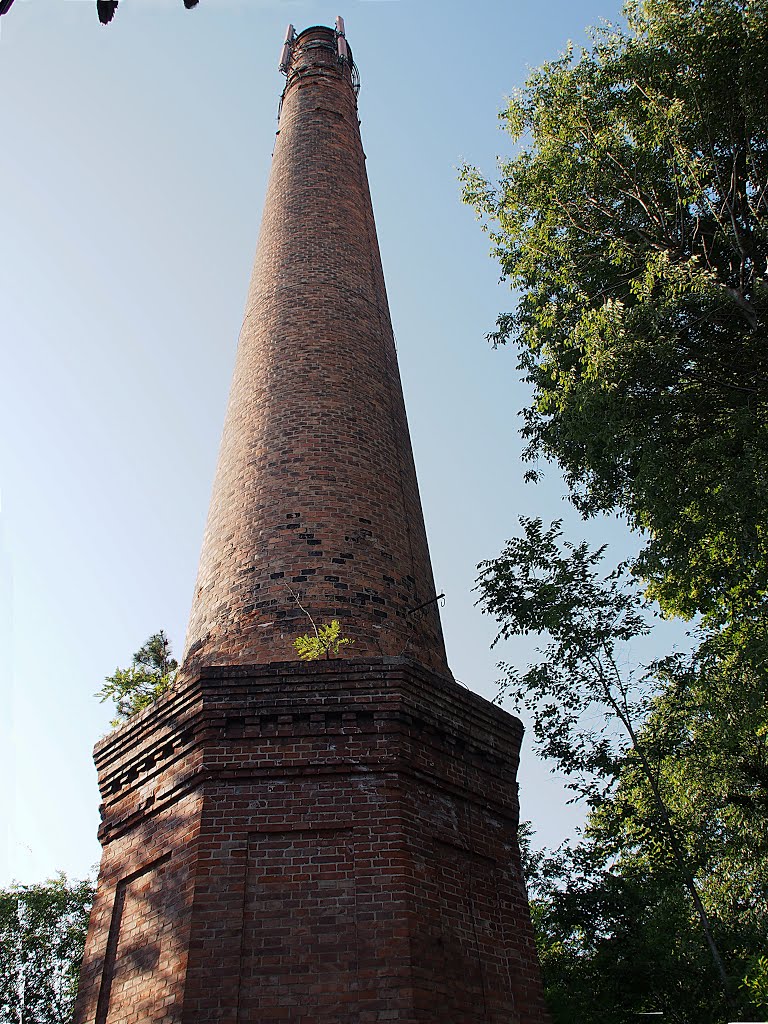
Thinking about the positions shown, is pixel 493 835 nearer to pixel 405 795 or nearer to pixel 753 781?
pixel 405 795

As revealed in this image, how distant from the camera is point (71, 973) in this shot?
16.7 metres

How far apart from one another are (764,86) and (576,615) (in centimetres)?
640

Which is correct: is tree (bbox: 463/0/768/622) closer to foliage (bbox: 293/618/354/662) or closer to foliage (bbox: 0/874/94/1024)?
foliage (bbox: 293/618/354/662)

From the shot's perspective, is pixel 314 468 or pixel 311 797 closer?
pixel 311 797

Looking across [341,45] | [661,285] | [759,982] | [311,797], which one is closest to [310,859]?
[311,797]

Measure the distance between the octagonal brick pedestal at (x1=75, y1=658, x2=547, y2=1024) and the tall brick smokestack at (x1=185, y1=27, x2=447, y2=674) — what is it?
23.8 inches

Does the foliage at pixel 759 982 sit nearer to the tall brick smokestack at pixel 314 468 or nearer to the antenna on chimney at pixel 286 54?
the tall brick smokestack at pixel 314 468

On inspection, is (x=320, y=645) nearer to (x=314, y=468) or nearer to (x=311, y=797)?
(x=311, y=797)

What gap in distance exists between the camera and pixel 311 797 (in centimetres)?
516

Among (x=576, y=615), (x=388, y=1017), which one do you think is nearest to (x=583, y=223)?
(x=576, y=615)

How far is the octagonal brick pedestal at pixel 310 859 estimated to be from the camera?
455cm

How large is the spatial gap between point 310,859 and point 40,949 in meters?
15.5

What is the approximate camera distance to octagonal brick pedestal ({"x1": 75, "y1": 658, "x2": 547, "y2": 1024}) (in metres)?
4.55

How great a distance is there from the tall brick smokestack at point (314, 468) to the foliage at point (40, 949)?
12583 mm
